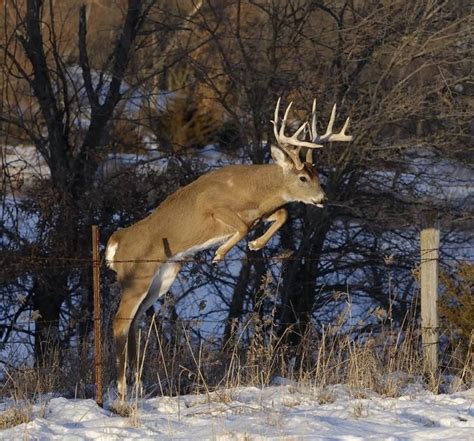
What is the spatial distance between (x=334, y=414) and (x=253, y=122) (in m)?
7.61

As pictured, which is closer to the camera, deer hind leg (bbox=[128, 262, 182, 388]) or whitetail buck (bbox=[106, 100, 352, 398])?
whitetail buck (bbox=[106, 100, 352, 398])

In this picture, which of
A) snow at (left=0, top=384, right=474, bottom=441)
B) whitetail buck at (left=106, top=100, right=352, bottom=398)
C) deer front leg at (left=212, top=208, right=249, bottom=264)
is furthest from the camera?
whitetail buck at (left=106, top=100, right=352, bottom=398)

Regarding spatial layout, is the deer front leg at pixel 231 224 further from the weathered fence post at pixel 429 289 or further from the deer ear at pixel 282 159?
the weathered fence post at pixel 429 289

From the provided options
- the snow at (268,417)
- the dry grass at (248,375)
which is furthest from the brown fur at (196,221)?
the snow at (268,417)

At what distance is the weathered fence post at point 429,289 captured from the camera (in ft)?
31.0

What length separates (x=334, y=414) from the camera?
7301 millimetres

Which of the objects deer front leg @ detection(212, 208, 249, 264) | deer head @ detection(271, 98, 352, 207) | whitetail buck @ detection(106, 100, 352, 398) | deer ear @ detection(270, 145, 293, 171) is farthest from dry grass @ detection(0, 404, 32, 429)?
deer ear @ detection(270, 145, 293, 171)

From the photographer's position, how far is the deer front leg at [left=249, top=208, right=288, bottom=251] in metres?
10.1

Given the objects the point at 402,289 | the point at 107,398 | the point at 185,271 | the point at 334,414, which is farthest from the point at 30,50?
the point at 334,414

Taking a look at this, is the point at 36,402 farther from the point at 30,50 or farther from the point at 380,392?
the point at 30,50

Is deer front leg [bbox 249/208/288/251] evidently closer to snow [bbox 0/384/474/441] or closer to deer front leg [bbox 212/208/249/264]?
deer front leg [bbox 212/208/249/264]

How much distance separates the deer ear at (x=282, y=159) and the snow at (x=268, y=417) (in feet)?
9.97

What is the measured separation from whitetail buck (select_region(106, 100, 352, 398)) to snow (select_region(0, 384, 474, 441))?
236 centimetres

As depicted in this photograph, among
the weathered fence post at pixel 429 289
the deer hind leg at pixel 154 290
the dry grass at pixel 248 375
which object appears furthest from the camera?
the deer hind leg at pixel 154 290
